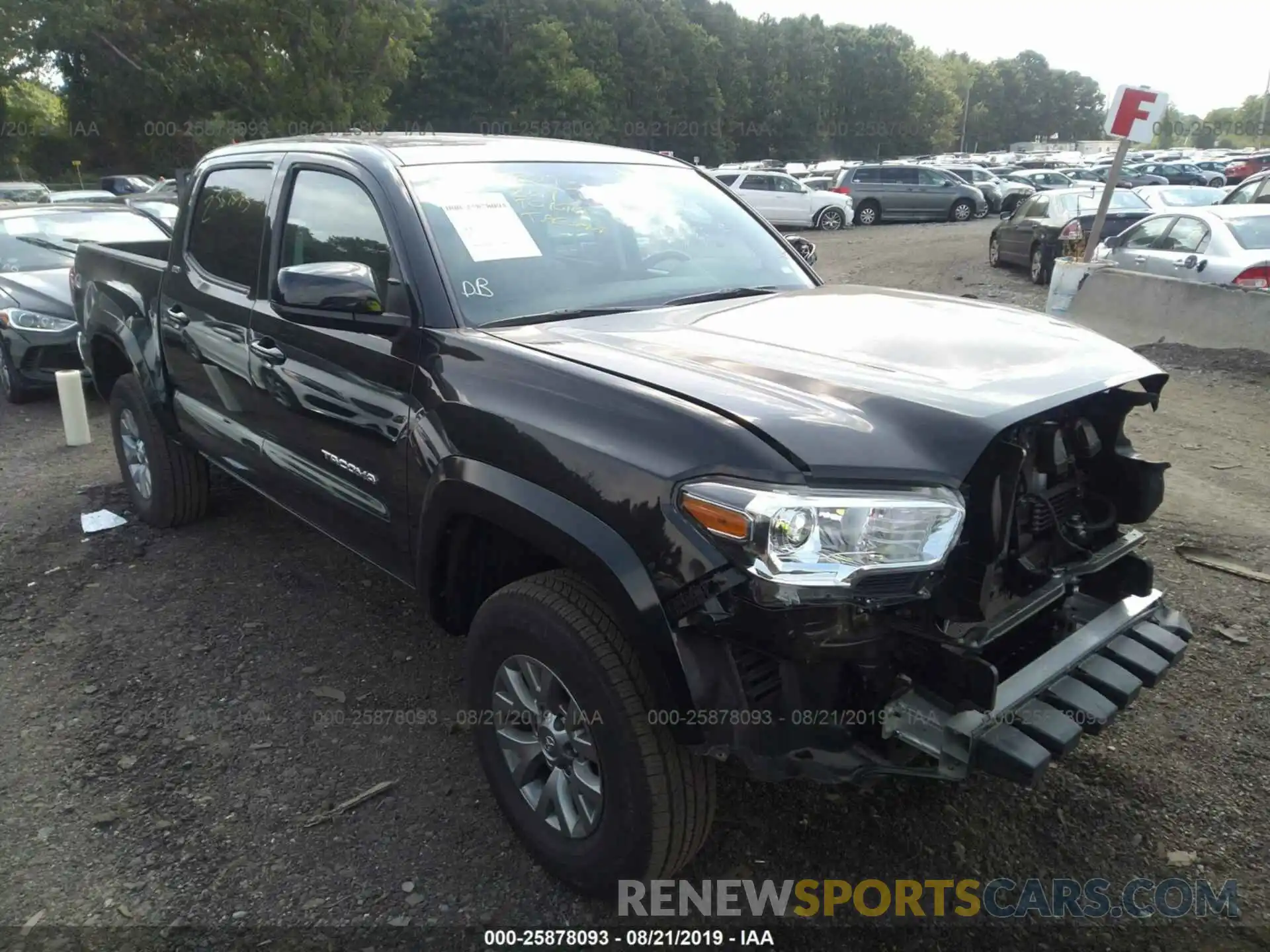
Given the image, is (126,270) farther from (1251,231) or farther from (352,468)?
(1251,231)

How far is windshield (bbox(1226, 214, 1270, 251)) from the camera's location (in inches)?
383

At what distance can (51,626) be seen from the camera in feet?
14.1

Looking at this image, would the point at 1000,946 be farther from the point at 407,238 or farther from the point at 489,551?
the point at 407,238

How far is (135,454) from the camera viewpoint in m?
5.39

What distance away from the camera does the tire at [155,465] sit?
501 cm

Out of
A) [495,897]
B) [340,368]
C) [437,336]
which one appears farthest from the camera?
[340,368]

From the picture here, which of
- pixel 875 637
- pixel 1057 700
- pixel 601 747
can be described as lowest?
pixel 601 747

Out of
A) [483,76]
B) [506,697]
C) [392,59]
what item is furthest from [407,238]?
[483,76]

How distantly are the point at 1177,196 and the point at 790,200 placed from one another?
33.2 ft

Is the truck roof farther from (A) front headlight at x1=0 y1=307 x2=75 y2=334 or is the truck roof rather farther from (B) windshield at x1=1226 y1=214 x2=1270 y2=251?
(B) windshield at x1=1226 y1=214 x2=1270 y2=251

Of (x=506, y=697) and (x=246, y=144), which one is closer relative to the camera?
(x=506, y=697)

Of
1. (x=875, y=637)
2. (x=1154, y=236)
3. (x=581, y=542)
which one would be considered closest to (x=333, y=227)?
(x=581, y=542)

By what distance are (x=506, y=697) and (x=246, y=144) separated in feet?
9.36

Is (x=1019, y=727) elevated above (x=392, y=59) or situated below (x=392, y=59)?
below
